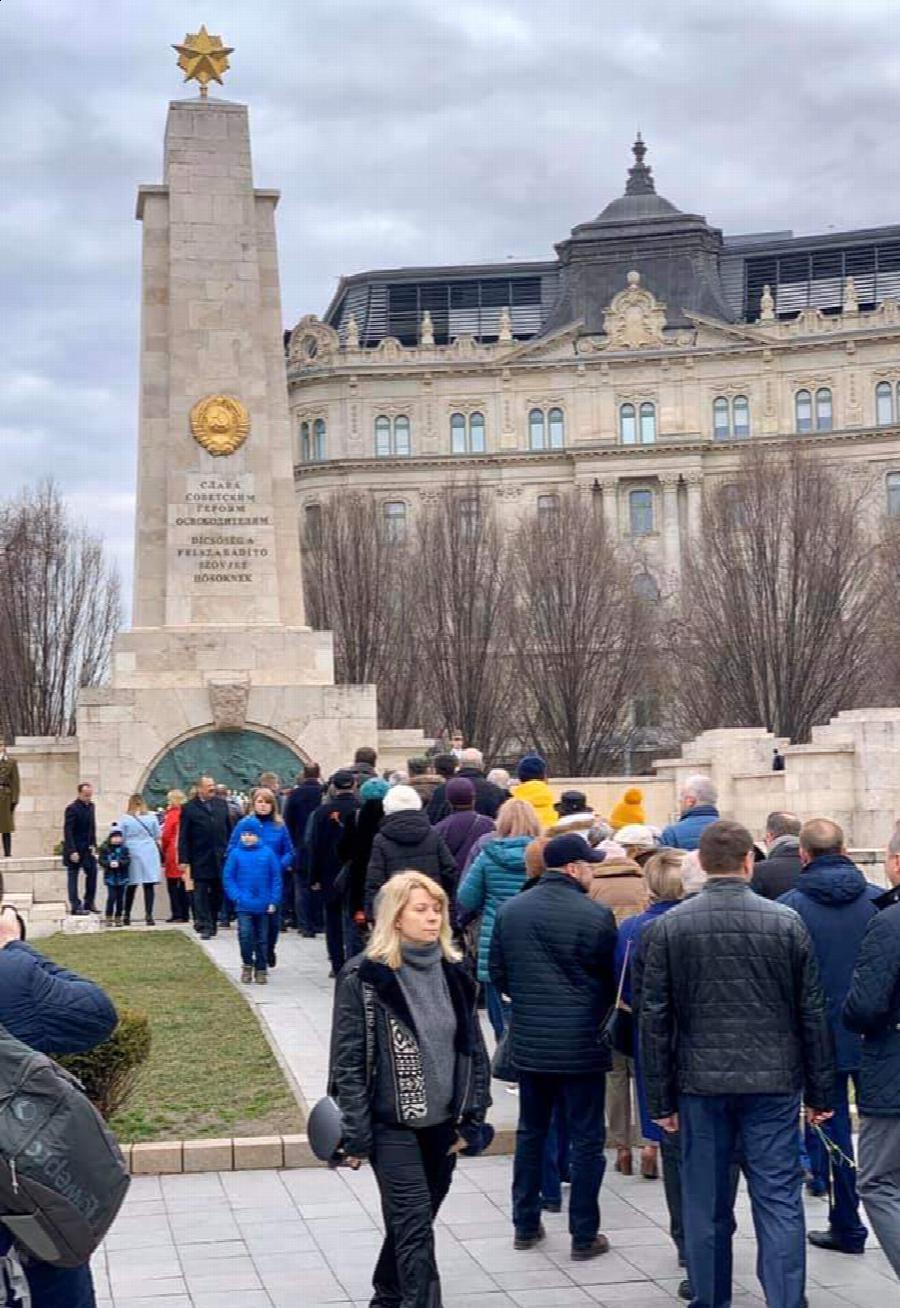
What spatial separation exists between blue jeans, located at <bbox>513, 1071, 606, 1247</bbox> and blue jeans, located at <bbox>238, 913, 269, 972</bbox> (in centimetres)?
821

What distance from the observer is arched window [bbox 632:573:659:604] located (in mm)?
61375

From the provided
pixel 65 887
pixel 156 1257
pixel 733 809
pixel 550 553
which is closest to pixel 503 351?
pixel 550 553

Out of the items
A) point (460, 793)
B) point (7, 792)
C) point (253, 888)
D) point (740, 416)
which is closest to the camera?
point (460, 793)

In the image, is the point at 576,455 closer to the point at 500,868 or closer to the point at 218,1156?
the point at 500,868

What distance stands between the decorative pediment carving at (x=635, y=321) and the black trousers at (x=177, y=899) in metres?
72.1

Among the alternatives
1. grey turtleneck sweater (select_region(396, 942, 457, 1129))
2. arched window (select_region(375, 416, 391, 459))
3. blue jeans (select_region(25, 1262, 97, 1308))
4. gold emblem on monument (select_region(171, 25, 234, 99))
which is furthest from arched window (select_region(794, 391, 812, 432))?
blue jeans (select_region(25, 1262, 97, 1308))

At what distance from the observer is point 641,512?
3688 inches

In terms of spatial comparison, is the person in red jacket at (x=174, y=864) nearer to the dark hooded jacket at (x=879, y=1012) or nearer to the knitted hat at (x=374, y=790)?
the knitted hat at (x=374, y=790)

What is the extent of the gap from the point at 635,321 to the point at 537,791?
80621 mm

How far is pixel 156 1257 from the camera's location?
9.05 meters

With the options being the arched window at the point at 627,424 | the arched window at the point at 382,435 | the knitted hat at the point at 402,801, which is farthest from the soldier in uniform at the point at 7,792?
the arched window at the point at 382,435

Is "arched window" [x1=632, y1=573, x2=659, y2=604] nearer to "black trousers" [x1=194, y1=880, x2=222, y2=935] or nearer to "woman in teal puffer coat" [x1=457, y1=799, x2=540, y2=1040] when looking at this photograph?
"black trousers" [x1=194, y1=880, x2=222, y2=935]

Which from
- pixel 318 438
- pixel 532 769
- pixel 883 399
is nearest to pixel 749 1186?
pixel 532 769

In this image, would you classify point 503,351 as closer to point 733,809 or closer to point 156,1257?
point 733,809
